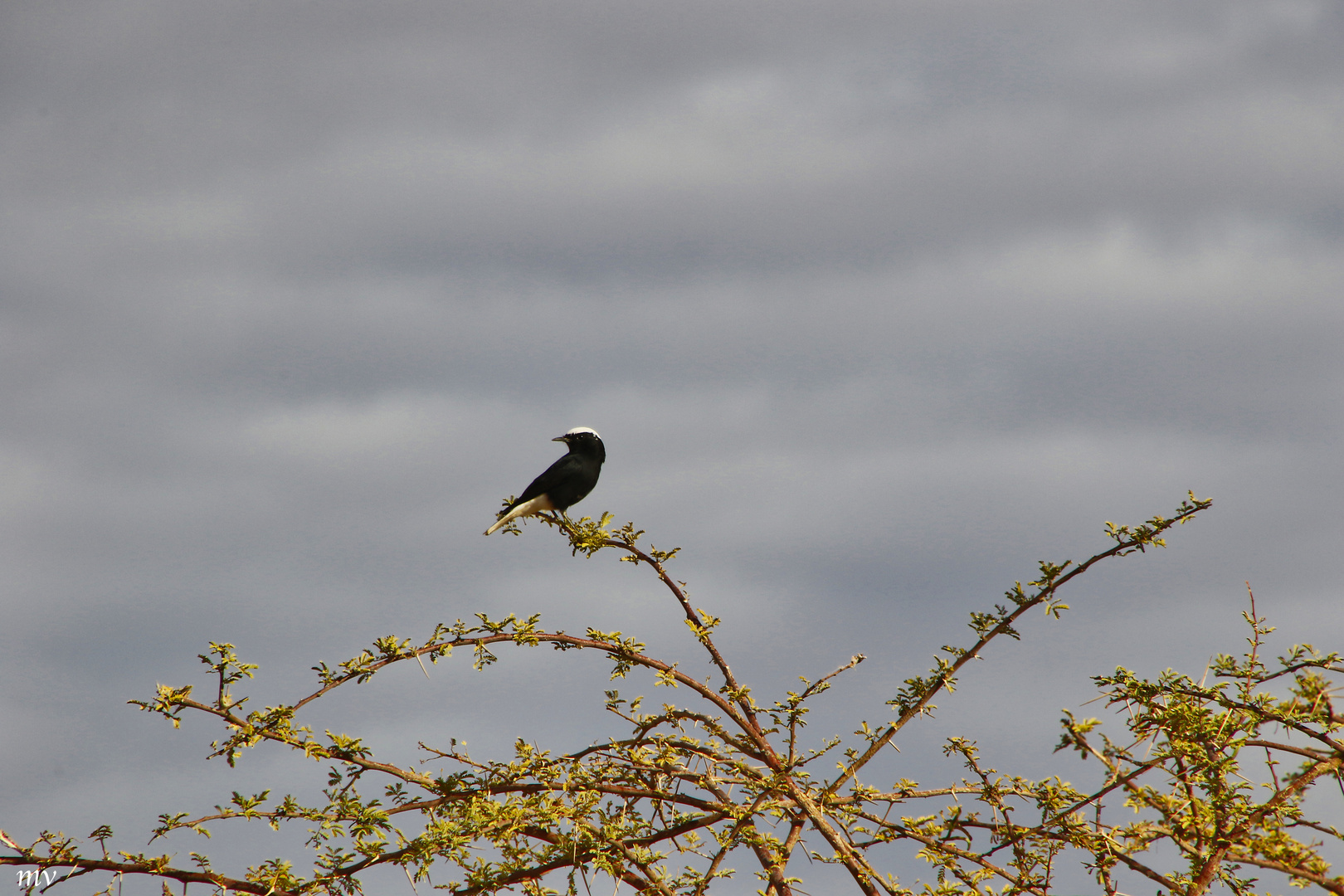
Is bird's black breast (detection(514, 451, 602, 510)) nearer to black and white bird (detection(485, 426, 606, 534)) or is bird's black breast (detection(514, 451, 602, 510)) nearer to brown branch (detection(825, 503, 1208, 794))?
black and white bird (detection(485, 426, 606, 534))

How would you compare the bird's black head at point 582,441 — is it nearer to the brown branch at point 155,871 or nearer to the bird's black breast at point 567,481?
the bird's black breast at point 567,481

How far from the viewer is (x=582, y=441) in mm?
10242

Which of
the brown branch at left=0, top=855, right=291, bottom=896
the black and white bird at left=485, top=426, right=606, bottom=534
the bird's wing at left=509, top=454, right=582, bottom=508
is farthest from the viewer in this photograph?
the bird's wing at left=509, top=454, right=582, bottom=508

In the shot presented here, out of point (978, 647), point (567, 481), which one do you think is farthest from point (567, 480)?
point (978, 647)

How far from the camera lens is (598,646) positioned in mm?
5828

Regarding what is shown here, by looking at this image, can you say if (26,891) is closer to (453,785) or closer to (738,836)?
(453,785)

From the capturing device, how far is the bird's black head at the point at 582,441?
33.5 feet

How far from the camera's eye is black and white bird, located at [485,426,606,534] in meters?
9.02

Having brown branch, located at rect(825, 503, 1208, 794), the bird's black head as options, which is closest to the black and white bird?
the bird's black head

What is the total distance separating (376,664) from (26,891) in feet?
5.90

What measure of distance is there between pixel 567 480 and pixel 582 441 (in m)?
0.66

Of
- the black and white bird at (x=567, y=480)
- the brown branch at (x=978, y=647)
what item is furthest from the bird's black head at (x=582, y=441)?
the brown branch at (x=978, y=647)

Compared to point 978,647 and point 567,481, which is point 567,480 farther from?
point 978,647

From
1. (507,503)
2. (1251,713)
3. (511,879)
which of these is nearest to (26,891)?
(511,879)
